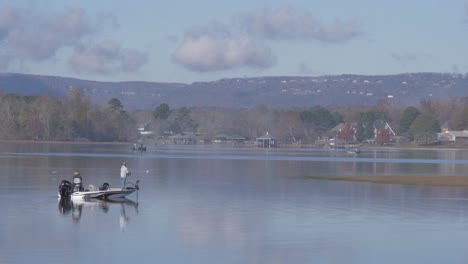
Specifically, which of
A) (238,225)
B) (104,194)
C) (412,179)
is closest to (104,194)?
(104,194)

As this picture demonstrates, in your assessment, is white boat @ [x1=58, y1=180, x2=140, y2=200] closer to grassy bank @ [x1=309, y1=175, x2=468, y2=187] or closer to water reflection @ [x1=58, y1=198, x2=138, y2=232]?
water reflection @ [x1=58, y1=198, x2=138, y2=232]

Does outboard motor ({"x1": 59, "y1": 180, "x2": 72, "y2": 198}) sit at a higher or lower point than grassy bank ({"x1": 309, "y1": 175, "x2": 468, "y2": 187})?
higher

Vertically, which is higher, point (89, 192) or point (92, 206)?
point (89, 192)

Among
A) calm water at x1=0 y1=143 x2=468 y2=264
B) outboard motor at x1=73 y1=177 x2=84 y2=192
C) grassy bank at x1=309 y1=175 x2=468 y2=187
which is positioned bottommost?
calm water at x1=0 y1=143 x2=468 y2=264

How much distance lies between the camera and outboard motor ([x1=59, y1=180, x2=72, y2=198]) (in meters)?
41.0

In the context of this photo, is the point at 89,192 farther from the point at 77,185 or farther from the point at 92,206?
the point at 92,206

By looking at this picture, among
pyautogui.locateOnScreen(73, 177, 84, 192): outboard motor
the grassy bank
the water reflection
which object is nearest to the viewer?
the water reflection

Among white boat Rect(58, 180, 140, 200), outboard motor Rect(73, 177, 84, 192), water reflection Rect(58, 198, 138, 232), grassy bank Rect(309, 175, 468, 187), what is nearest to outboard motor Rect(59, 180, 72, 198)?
white boat Rect(58, 180, 140, 200)

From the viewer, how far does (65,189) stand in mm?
41094

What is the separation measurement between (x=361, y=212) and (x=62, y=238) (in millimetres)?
14336

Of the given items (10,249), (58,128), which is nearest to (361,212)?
(10,249)

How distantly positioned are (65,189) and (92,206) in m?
3.09

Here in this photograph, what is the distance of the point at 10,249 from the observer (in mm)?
25906

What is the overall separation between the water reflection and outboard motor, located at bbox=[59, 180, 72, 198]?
40cm
